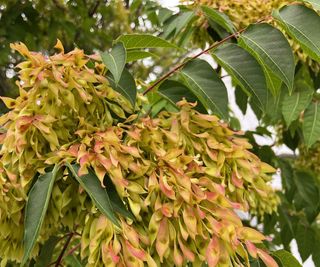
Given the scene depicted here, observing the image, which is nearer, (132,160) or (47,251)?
(132,160)

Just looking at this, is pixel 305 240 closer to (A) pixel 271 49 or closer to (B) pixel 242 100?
(B) pixel 242 100

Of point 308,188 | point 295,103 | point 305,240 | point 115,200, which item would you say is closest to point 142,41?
point 115,200

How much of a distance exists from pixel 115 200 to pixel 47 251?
283 millimetres

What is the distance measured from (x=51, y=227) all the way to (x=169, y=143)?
23 cm

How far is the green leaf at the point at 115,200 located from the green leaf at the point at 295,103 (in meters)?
0.82

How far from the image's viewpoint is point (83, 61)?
38.4 inches

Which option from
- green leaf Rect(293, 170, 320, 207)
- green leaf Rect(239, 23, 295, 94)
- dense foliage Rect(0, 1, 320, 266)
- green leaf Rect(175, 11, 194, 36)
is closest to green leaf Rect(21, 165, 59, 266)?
dense foliage Rect(0, 1, 320, 266)

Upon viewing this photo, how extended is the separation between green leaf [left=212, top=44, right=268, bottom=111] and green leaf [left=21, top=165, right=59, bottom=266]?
39cm

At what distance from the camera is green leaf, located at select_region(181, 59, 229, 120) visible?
1.11 m

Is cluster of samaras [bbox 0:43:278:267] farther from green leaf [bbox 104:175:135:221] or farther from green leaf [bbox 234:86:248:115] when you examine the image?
green leaf [bbox 234:86:248:115]

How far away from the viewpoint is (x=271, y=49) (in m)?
1.10

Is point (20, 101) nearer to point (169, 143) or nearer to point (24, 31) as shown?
point (169, 143)

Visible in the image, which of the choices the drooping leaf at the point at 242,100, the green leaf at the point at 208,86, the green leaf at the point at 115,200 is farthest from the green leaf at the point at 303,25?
the drooping leaf at the point at 242,100

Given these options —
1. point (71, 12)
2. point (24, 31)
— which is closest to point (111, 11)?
point (71, 12)
